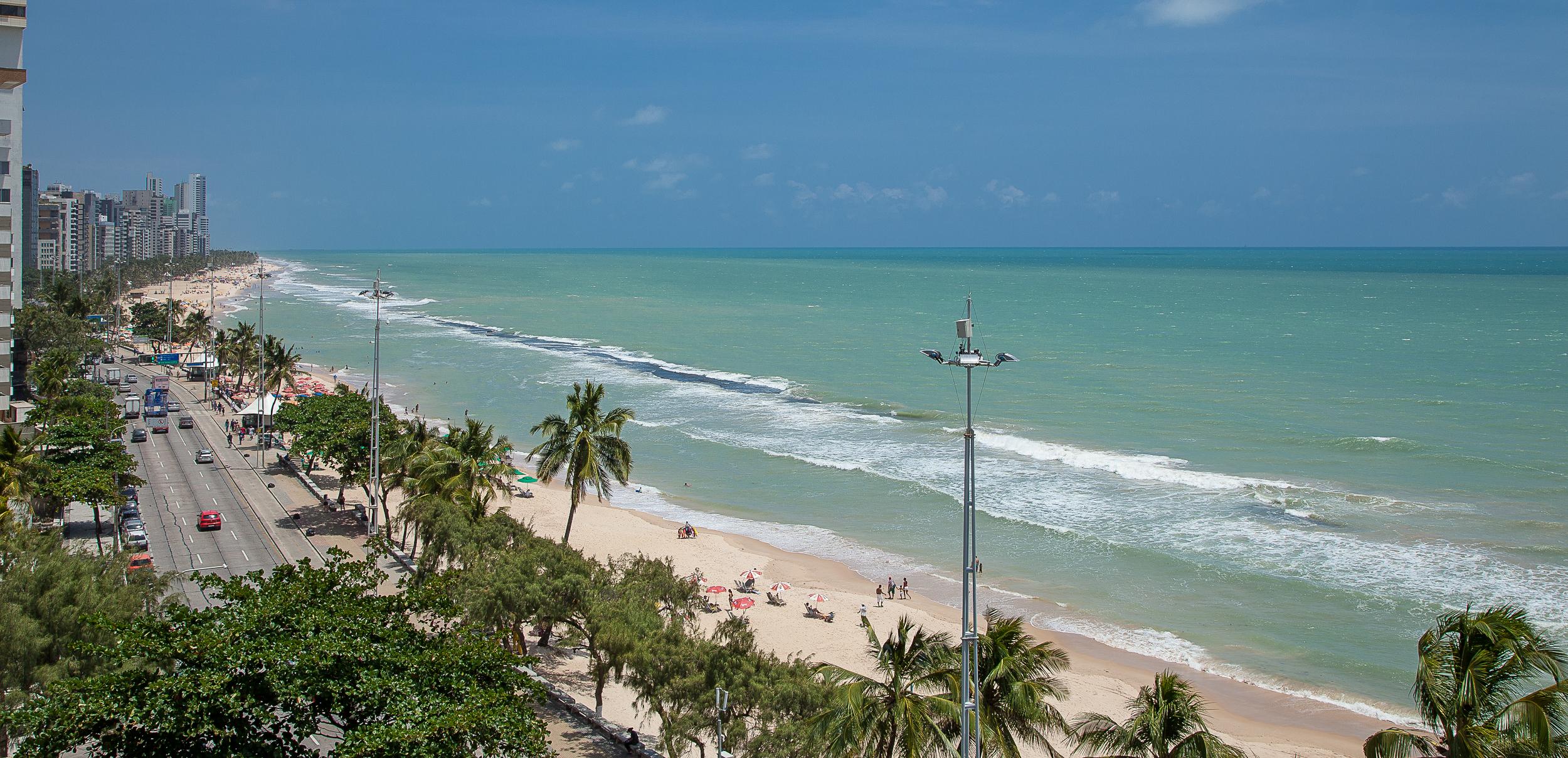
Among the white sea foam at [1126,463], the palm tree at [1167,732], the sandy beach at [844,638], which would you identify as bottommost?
the sandy beach at [844,638]

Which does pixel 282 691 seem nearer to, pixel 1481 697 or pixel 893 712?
pixel 893 712

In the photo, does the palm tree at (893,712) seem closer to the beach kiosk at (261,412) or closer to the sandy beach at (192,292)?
the beach kiosk at (261,412)

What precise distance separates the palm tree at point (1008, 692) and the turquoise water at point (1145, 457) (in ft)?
53.8

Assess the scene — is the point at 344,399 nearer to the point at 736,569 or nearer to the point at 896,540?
the point at 736,569

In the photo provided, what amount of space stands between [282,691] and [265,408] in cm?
4436

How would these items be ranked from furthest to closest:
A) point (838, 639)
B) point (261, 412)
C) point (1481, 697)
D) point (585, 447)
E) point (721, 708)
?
1. point (261, 412)
2. point (585, 447)
3. point (838, 639)
4. point (721, 708)
5. point (1481, 697)

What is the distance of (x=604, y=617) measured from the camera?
2030cm

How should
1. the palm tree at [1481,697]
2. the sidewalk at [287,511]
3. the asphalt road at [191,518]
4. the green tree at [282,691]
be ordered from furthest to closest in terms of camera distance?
the sidewalk at [287,511] < the asphalt road at [191,518] < the green tree at [282,691] < the palm tree at [1481,697]

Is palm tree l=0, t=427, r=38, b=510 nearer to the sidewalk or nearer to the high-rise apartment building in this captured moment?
the high-rise apartment building

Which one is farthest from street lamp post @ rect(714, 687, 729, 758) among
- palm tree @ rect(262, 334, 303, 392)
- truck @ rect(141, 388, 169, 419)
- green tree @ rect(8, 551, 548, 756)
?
palm tree @ rect(262, 334, 303, 392)

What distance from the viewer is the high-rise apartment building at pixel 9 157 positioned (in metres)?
35.1

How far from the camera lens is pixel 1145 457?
5141cm

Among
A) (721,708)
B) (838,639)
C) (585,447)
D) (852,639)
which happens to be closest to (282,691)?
(721,708)

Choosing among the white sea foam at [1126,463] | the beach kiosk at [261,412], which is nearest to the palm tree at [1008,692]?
the white sea foam at [1126,463]
